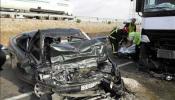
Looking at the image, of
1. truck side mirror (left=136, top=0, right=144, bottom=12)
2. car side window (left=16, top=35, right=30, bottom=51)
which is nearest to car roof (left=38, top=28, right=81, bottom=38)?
car side window (left=16, top=35, right=30, bottom=51)

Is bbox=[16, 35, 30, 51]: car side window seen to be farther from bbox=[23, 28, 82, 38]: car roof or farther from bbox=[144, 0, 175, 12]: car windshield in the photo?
bbox=[144, 0, 175, 12]: car windshield

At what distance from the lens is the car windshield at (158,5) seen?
29.2 ft

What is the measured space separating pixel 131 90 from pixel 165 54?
76.6 inches

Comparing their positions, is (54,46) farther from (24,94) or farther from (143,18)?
(143,18)

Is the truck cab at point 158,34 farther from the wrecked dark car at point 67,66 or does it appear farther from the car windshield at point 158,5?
the wrecked dark car at point 67,66

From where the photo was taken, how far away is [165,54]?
9039mm

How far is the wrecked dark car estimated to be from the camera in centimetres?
657

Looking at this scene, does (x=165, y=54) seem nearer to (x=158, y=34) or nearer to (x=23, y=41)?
(x=158, y=34)

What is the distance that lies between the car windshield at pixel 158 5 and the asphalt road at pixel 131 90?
203 centimetres

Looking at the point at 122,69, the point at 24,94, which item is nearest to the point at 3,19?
the point at 122,69

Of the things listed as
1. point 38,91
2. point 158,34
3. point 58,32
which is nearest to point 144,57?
point 158,34

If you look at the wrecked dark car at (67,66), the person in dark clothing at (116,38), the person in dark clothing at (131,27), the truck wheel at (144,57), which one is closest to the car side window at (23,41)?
the wrecked dark car at (67,66)

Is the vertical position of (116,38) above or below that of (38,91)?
above

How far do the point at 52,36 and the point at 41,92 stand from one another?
1885 mm
